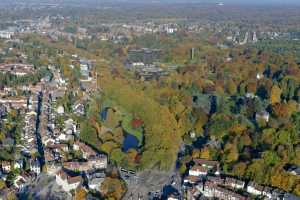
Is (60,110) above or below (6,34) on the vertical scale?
below

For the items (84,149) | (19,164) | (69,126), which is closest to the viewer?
(19,164)

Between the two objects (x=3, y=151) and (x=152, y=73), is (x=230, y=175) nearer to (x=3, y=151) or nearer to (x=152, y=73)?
(x=3, y=151)

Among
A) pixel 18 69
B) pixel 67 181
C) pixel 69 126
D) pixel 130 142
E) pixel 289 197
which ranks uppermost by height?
pixel 18 69

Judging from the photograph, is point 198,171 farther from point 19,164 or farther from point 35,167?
point 19,164

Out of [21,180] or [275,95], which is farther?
[275,95]

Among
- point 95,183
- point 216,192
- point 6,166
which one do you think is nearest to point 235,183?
point 216,192

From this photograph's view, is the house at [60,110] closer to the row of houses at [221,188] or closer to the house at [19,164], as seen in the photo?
the house at [19,164]

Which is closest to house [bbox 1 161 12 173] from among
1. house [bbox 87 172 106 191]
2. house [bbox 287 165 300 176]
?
house [bbox 87 172 106 191]
